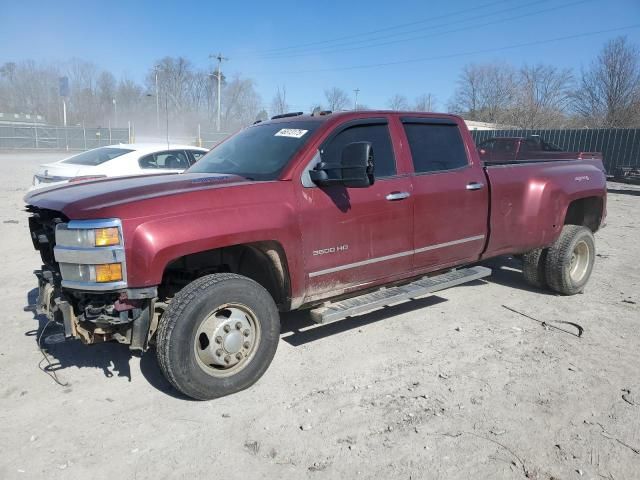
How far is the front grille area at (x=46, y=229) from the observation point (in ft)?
11.5

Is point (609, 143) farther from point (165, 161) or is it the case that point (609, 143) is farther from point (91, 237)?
point (91, 237)

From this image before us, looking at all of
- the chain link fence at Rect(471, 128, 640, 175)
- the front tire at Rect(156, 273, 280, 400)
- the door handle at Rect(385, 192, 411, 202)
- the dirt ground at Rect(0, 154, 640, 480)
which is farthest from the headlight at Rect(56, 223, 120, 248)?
the chain link fence at Rect(471, 128, 640, 175)

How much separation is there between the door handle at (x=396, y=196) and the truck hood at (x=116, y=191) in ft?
3.94

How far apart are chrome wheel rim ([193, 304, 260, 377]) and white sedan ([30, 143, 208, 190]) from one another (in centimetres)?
608

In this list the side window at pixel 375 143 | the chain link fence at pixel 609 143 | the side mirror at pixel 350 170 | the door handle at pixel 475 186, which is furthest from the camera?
the chain link fence at pixel 609 143

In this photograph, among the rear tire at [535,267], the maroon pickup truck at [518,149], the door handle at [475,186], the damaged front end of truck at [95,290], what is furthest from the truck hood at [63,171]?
the maroon pickup truck at [518,149]

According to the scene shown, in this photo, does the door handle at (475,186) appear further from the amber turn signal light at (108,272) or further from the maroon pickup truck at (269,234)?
the amber turn signal light at (108,272)

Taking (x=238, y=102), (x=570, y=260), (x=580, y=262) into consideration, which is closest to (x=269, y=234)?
(x=570, y=260)

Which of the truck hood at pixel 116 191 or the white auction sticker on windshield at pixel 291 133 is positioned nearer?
the truck hood at pixel 116 191

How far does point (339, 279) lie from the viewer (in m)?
4.05

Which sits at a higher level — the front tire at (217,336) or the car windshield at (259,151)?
the car windshield at (259,151)

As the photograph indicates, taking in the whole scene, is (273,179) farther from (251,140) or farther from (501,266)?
(501,266)

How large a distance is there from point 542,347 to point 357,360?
1.63m

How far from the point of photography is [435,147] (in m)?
4.86
